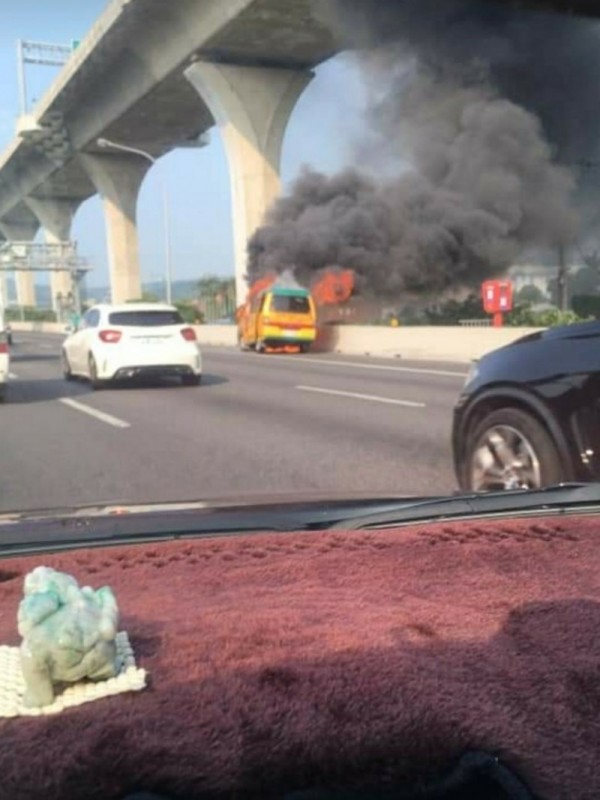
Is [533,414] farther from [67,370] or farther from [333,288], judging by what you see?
[333,288]

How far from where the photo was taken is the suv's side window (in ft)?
56.4

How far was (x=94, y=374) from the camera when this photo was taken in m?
16.9

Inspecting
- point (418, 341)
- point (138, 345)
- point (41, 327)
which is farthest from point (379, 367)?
point (41, 327)

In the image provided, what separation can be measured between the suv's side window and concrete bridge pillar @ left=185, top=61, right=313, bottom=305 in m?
22.0

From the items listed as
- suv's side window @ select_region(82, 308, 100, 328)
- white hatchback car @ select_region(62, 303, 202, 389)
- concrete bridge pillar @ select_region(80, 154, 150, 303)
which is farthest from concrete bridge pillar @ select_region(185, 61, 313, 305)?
white hatchback car @ select_region(62, 303, 202, 389)

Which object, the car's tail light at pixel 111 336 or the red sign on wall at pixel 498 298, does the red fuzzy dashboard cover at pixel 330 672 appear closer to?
the car's tail light at pixel 111 336

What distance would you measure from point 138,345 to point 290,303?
1455 cm

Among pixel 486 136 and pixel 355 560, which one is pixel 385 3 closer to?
pixel 486 136

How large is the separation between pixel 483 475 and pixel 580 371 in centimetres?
89

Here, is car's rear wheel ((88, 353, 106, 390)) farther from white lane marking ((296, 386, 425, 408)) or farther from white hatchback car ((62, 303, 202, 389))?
white lane marking ((296, 386, 425, 408))

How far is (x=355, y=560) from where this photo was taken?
254 centimetres

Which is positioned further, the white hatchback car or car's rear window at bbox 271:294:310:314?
car's rear window at bbox 271:294:310:314

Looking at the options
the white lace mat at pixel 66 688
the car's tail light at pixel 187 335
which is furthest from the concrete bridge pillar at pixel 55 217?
the white lace mat at pixel 66 688

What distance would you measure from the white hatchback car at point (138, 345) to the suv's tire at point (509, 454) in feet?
37.3
